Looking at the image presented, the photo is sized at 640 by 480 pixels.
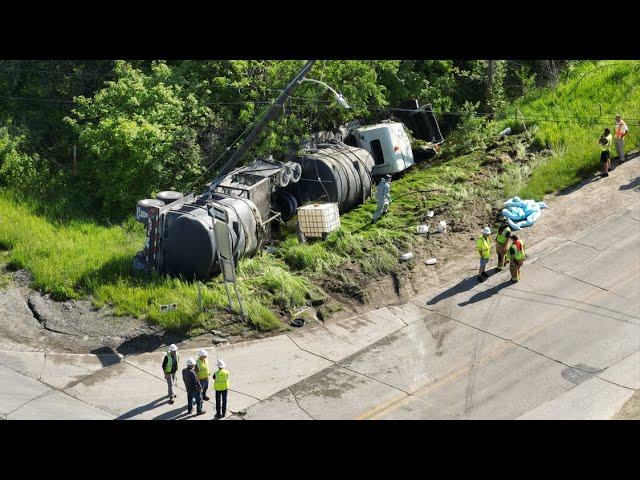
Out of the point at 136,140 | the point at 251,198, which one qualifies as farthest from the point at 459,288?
the point at 136,140

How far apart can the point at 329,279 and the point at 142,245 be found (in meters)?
4.76

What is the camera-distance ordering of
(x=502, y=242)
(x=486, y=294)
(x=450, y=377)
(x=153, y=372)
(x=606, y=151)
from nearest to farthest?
(x=450, y=377) < (x=153, y=372) < (x=486, y=294) < (x=502, y=242) < (x=606, y=151)

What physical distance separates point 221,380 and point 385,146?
1249 centimetres

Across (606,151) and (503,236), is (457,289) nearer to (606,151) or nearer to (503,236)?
(503,236)

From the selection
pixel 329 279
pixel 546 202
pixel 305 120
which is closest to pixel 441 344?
pixel 329 279

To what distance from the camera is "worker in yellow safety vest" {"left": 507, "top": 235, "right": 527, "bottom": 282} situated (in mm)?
20281

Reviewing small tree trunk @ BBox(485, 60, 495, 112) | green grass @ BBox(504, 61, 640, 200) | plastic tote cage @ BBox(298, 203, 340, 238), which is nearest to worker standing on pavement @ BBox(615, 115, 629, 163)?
green grass @ BBox(504, 61, 640, 200)

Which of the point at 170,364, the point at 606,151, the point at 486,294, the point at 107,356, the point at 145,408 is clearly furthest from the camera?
the point at 606,151

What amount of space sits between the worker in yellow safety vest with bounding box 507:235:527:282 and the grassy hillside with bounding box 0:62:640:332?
275 cm

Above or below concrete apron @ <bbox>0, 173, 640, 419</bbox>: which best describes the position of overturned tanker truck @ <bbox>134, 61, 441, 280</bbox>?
above

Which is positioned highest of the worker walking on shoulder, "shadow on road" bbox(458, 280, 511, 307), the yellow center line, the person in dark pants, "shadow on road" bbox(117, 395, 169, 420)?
the worker walking on shoulder

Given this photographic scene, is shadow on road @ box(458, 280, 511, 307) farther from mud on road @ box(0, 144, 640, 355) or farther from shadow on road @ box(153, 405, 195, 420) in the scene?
shadow on road @ box(153, 405, 195, 420)

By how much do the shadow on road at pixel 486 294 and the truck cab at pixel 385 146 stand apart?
6.94 meters

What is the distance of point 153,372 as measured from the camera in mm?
17891
